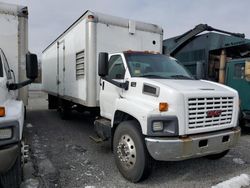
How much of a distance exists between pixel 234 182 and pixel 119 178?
1829mm

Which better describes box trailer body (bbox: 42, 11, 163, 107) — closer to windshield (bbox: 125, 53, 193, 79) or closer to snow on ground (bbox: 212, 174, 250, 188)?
windshield (bbox: 125, 53, 193, 79)

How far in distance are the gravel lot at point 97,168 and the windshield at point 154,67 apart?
1718 millimetres

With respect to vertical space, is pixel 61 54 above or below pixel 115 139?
above

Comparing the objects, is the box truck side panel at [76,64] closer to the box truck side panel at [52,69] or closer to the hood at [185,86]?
the box truck side panel at [52,69]

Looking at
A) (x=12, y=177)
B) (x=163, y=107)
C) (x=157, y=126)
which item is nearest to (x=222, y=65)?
(x=163, y=107)

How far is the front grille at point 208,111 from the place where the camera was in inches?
159

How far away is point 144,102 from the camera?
4.28 metres

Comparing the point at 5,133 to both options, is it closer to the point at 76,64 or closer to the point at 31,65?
the point at 31,65

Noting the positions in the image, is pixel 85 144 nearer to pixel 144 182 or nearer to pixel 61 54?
pixel 144 182

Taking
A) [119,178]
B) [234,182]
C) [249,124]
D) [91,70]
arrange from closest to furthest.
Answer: [234,182], [119,178], [91,70], [249,124]

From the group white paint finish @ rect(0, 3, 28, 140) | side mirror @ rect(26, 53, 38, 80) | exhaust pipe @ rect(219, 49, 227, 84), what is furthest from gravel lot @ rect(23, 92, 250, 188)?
exhaust pipe @ rect(219, 49, 227, 84)

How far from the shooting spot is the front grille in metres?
4.05

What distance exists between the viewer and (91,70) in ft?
20.2

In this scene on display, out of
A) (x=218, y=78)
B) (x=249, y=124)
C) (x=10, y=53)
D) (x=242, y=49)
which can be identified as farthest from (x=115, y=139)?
(x=242, y=49)
